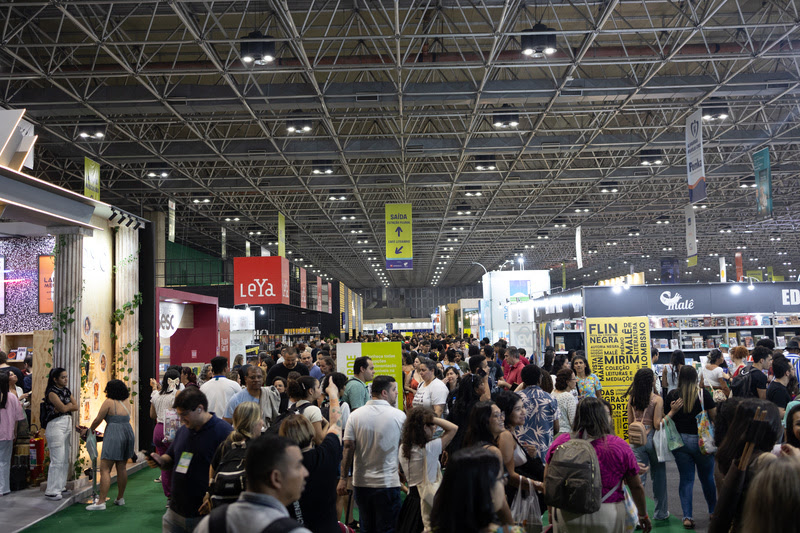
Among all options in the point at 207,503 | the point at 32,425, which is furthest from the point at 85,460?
the point at 207,503

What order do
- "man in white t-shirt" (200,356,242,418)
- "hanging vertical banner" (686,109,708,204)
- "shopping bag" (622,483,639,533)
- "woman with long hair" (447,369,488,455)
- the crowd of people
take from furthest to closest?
"hanging vertical banner" (686,109,708,204), "man in white t-shirt" (200,356,242,418), "woman with long hair" (447,369,488,455), "shopping bag" (622,483,639,533), the crowd of people

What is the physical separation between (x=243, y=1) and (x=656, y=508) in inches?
393

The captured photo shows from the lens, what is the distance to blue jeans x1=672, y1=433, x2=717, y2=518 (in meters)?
6.24

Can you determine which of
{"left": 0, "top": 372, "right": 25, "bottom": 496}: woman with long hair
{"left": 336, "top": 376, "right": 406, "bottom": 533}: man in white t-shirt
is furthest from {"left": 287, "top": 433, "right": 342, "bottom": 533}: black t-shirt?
{"left": 0, "top": 372, "right": 25, "bottom": 496}: woman with long hair

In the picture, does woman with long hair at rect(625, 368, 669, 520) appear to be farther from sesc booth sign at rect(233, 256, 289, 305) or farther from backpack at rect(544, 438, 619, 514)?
sesc booth sign at rect(233, 256, 289, 305)

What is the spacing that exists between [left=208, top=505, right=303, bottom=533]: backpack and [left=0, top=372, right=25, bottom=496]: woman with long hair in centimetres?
715

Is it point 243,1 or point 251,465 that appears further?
point 243,1

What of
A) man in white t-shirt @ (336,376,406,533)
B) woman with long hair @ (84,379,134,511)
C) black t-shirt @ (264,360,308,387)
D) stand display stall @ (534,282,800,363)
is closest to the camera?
man in white t-shirt @ (336,376,406,533)

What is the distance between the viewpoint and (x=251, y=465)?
7.84 feet

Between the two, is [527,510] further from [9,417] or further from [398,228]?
[398,228]

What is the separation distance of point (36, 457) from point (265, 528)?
7.79 metres

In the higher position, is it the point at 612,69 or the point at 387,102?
the point at 612,69

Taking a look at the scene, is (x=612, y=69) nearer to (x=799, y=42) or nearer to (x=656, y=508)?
(x=799, y=42)

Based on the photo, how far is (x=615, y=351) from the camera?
10.1m
